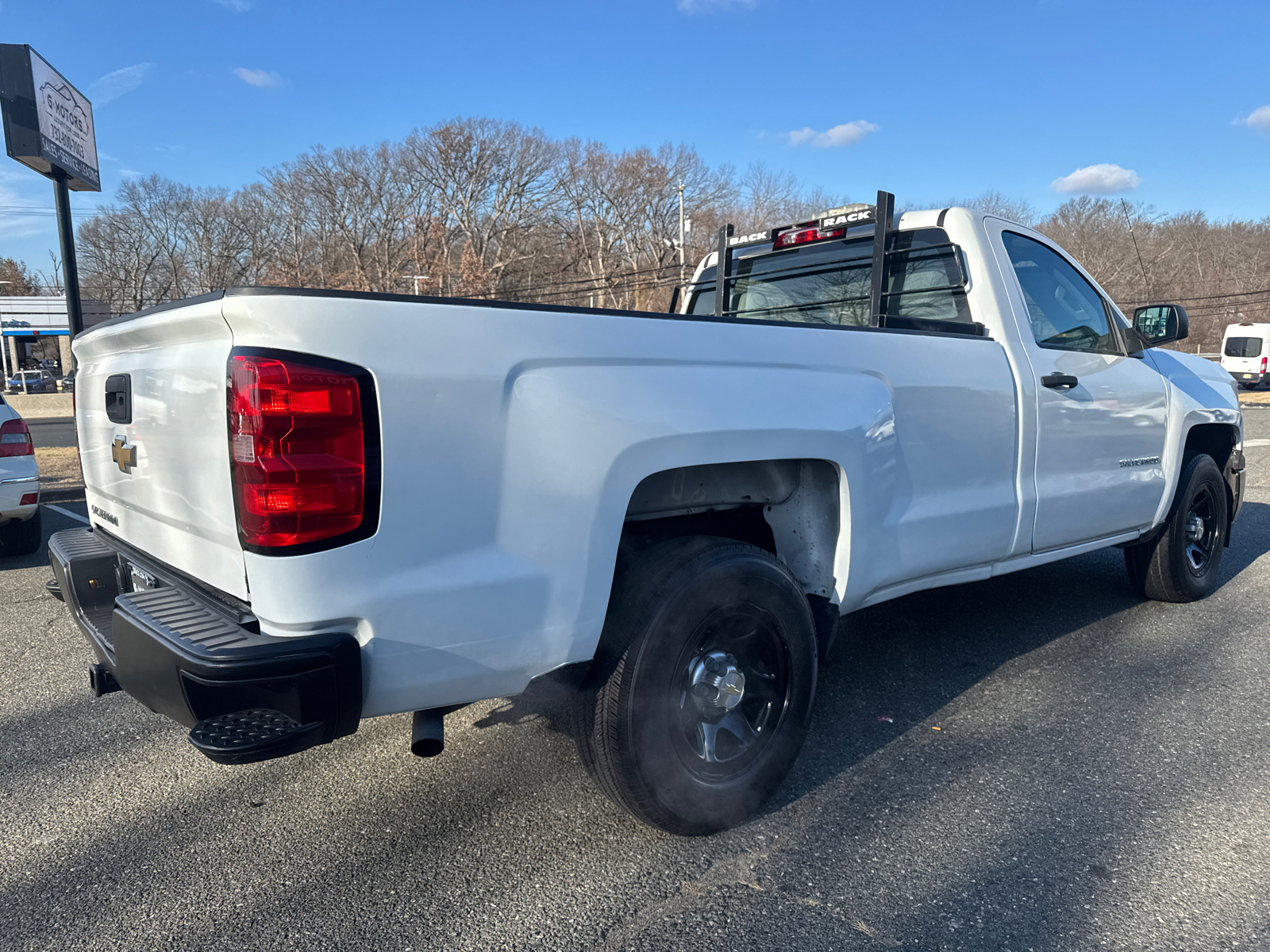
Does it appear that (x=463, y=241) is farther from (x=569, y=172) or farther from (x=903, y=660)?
(x=903, y=660)

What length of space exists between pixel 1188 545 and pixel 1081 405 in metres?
1.81

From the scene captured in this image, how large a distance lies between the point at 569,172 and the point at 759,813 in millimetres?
61071

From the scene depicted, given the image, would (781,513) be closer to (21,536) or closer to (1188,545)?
(1188,545)

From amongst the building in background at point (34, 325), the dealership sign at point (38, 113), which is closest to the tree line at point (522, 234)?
the building in background at point (34, 325)

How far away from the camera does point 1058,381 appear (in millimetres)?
3646

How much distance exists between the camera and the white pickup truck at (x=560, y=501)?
1870mm

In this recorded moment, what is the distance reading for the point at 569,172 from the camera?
195ft

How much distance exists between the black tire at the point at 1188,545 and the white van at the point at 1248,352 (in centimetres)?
3023

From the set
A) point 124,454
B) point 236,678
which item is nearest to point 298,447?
point 236,678

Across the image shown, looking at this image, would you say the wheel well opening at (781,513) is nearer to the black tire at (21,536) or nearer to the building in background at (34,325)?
the black tire at (21,536)

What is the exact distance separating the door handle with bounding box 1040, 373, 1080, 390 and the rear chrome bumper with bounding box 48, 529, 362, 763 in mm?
2973

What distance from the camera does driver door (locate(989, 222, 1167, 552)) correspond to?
12.0ft

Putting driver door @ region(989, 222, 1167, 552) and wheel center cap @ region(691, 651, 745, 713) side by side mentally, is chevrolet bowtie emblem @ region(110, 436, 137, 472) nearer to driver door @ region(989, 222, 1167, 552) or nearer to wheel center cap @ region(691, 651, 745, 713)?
wheel center cap @ region(691, 651, 745, 713)

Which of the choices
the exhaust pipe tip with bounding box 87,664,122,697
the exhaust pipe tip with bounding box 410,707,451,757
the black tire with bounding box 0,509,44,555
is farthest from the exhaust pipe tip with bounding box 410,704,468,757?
the black tire with bounding box 0,509,44,555
